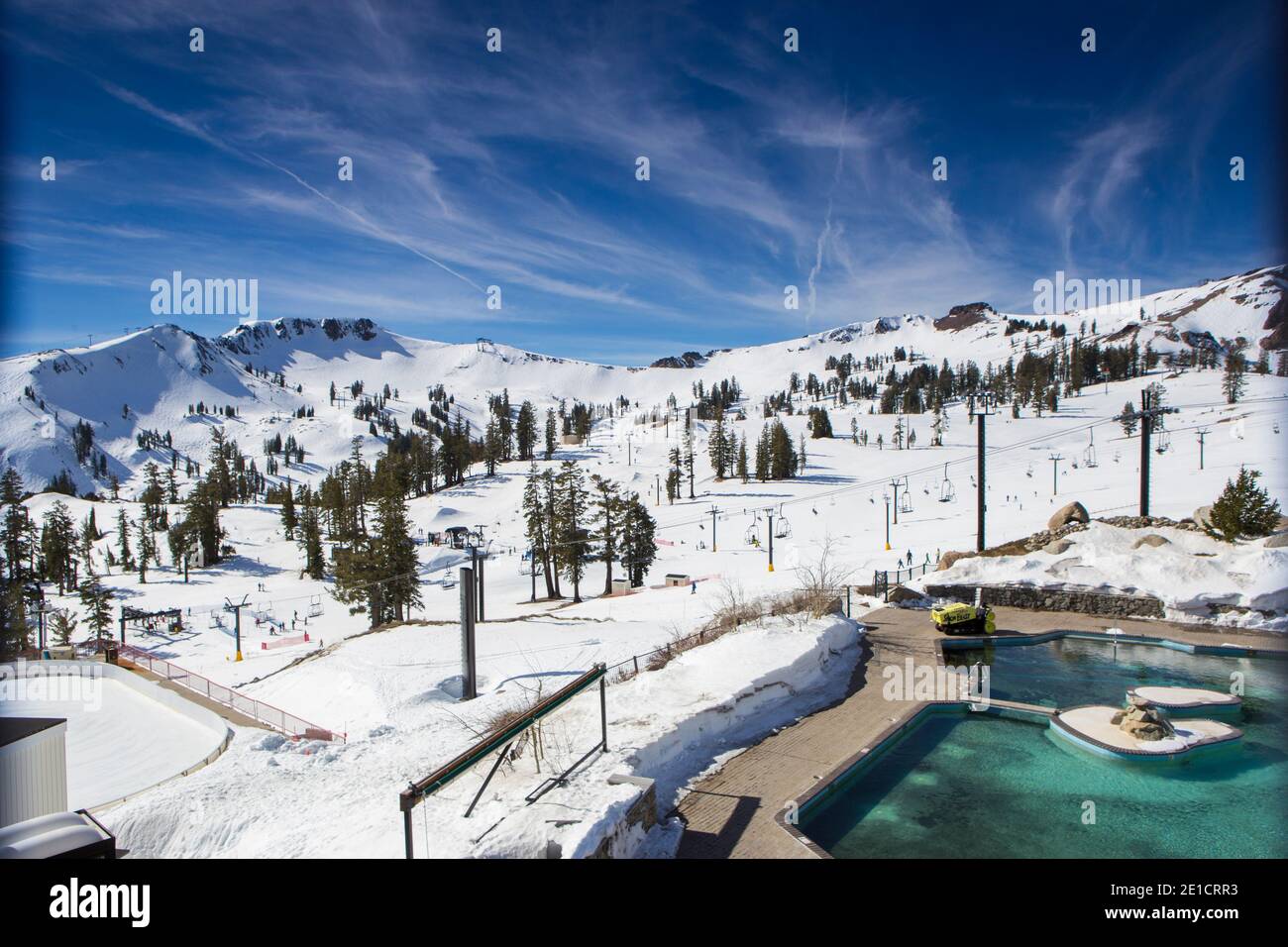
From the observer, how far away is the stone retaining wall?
58.6 feet

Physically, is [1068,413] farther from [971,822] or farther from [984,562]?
[971,822]

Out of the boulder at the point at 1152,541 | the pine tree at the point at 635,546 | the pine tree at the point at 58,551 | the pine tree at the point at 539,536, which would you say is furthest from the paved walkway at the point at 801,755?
the pine tree at the point at 58,551

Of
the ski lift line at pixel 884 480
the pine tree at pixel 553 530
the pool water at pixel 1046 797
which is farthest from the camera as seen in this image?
the ski lift line at pixel 884 480

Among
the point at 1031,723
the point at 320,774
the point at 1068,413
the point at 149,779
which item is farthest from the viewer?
the point at 1068,413

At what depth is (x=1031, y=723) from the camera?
11.4 metres

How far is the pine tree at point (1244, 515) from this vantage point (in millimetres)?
20094

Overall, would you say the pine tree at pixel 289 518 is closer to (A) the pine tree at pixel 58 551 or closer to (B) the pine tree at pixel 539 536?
(A) the pine tree at pixel 58 551

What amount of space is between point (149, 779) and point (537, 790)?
15427 mm

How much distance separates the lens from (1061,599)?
1891 cm

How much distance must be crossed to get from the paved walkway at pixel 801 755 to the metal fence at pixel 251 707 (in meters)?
9.38

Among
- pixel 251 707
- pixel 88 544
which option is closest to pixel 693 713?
pixel 251 707

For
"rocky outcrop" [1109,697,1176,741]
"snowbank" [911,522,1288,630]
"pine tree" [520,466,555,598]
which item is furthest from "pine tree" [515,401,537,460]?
"rocky outcrop" [1109,697,1176,741]

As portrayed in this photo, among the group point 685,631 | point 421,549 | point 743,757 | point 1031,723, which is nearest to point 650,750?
point 743,757
